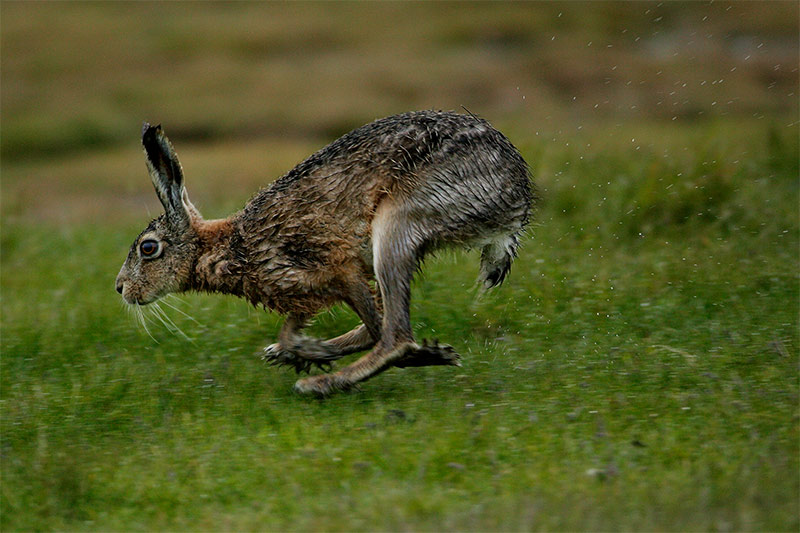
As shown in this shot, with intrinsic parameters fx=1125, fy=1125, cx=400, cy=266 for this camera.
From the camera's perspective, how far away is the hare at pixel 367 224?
744cm

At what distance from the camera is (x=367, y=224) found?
24.9 feet

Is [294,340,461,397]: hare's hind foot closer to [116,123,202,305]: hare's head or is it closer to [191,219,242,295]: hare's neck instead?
[191,219,242,295]: hare's neck

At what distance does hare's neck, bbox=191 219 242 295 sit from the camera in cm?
784

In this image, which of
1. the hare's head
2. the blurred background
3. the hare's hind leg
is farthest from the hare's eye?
the blurred background

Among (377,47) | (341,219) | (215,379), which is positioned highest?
(377,47)

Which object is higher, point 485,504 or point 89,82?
point 89,82

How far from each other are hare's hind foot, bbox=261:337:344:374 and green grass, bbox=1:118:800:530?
0.62 feet

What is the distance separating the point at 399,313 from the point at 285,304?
84 centimetres

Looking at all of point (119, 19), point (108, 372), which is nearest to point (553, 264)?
point (108, 372)

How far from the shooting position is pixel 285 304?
7.73m

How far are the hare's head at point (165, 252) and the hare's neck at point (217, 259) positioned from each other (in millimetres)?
61

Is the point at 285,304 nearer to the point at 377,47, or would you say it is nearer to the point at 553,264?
the point at 553,264

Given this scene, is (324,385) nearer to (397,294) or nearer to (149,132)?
(397,294)

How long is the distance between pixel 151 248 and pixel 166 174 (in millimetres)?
626
